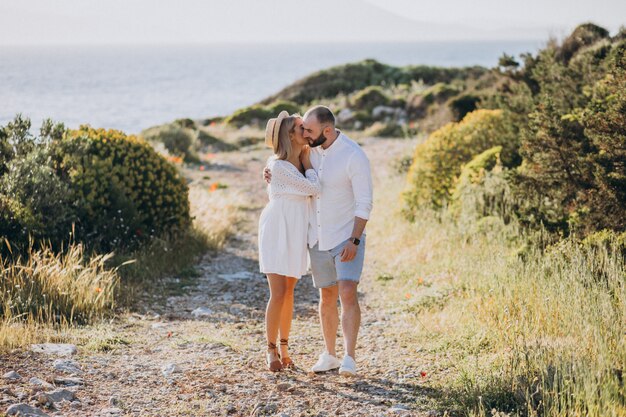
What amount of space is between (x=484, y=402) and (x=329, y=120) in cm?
213

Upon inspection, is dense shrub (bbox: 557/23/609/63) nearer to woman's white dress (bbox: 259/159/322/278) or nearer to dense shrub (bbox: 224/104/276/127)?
woman's white dress (bbox: 259/159/322/278)

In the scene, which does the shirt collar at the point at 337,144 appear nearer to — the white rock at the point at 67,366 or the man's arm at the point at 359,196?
the man's arm at the point at 359,196

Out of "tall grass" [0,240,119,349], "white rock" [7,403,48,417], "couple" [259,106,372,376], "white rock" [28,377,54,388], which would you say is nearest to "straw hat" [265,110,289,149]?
"couple" [259,106,372,376]

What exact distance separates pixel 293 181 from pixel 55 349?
229 cm

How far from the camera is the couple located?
16.5 ft

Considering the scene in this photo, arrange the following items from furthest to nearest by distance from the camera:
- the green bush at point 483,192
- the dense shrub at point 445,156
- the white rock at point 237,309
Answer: the dense shrub at point 445,156 < the green bush at point 483,192 < the white rock at point 237,309

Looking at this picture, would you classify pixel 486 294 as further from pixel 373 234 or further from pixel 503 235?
pixel 373 234

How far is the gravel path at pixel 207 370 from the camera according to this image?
180 inches

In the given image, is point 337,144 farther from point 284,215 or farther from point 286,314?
point 286,314

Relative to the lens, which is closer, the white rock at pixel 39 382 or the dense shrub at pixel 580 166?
the white rock at pixel 39 382

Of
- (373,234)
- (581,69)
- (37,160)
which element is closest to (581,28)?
(581,69)

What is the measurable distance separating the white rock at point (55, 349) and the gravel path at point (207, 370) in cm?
6

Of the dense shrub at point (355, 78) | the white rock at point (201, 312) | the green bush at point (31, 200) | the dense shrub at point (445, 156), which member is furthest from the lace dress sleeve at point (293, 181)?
the dense shrub at point (355, 78)

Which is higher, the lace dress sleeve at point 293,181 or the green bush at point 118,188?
the lace dress sleeve at point 293,181
